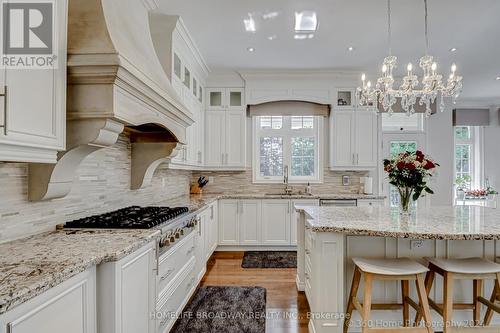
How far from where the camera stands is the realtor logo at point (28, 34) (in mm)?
1223

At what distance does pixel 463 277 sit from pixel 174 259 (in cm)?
198

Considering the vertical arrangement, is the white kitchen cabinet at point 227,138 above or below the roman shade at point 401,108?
below

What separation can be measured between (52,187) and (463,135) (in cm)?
797

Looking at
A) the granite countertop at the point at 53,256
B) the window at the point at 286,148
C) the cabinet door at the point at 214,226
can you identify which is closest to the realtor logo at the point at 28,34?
the granite countertop at the point at 53,256

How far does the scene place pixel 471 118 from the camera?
22.5 ft

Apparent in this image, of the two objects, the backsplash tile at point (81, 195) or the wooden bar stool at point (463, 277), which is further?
the wooden bar stool at point (463, 277)

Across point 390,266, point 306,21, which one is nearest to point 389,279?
point 390,266

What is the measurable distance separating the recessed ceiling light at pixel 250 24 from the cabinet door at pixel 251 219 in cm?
255

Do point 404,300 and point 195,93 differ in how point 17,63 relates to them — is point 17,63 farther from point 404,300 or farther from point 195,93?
point 195,93

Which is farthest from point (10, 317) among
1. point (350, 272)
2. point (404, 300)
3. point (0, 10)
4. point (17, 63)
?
point (404, 300)

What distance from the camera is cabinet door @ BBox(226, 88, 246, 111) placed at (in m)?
5.38

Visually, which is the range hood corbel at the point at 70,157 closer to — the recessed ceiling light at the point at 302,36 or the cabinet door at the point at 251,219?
the recessed ceiling light at the point at 302,36

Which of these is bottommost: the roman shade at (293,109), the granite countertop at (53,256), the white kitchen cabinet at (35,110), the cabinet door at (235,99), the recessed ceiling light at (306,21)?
the granite countertop at (53,256)

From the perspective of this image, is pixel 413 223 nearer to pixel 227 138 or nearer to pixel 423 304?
pixel 423 304
